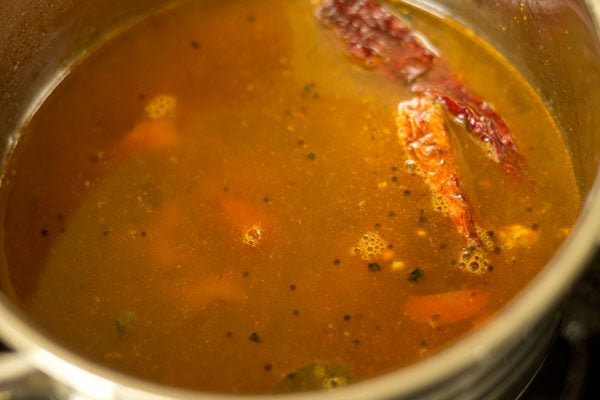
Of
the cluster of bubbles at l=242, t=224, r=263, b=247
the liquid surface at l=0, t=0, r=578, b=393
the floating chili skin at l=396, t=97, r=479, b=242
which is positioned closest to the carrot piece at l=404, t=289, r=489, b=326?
the liquid surface at l=0, t=0, r=578, b=393

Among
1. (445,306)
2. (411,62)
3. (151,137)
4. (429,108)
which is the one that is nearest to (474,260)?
(445,306)

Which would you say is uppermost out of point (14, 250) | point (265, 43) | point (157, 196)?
point (265, 43)

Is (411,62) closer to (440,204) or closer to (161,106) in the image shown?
(440,204)

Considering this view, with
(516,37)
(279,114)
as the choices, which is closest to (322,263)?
(279,114)

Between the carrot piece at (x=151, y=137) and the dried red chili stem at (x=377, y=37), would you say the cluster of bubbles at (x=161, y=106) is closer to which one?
the carrot piece at (x=151, y=137)

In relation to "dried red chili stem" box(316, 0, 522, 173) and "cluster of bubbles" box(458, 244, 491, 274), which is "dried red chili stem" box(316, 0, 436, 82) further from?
"cluster of bubbles" box(458, 244, 491, 274)

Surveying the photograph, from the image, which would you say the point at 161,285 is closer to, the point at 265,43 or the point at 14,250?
the point at 14,250

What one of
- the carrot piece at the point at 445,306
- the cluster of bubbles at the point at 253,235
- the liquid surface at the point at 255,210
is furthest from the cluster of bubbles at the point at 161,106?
the carrot piece at the point at 445,306
